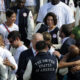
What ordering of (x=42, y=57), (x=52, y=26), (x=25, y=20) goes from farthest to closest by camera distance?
(x=25, y=20), (x=52, y=26), (x=42, y=57)

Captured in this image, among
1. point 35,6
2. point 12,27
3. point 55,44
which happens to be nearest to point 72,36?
point 55,44

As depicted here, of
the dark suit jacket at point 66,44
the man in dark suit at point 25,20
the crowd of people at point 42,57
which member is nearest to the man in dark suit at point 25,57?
the crowd of people at point 42,57

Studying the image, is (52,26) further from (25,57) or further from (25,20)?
(25,57)

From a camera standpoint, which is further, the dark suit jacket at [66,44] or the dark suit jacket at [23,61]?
the dark suit jacket at [66,44]

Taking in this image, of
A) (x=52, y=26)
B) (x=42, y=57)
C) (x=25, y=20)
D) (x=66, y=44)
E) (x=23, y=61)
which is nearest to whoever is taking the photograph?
(x=42, y=57)

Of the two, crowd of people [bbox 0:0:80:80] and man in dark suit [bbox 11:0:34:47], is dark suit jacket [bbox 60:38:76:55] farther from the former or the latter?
man in dark suit [bbox 11:0:34:47]

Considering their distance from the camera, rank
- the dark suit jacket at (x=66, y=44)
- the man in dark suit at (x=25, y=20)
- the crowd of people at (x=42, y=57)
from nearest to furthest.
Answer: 1. the crowd of people at (x=42, y=57)
2. the dark suit jacket at (x=66, y=44)
3. the man in dark suit at (x=25, y=20)

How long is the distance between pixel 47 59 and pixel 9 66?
76 cm

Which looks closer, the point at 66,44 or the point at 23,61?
the point at 23,61

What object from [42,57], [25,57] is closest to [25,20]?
[25,57]

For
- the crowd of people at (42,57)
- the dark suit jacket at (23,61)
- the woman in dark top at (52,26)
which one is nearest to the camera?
the crowd of people at (42,57)

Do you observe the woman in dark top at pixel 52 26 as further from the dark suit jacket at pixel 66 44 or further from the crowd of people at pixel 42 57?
the dark suit jacket at pixel 66 44

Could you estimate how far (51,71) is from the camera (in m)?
5.64

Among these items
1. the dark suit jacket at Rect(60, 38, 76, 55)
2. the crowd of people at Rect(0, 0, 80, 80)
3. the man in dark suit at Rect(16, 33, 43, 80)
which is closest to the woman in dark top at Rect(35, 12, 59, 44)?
the crowd of people at Rect(0, 0, 80, 80)
